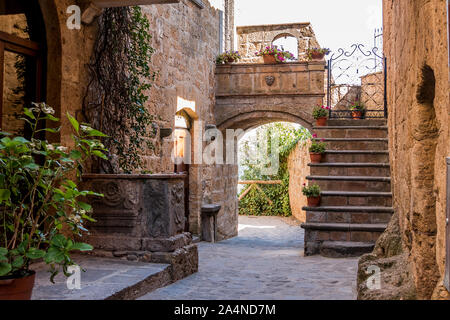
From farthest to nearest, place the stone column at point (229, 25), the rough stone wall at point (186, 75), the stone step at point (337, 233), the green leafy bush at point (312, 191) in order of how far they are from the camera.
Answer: the stone column at point (229, 25) < the rough stone wall at point (186, 75) < the green leafy bush at point (312, 191) < the stone step at point (337, 233)

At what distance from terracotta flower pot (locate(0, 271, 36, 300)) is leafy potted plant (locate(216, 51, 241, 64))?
775 centimetres

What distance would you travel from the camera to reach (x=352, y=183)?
265 inches

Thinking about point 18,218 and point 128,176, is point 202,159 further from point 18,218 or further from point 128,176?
point 18,218

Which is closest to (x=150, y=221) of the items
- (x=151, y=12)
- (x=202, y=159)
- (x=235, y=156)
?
(x=151, y=12)

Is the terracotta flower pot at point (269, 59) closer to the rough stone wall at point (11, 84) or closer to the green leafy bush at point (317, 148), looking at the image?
the green leafy bush at point (317, 148)

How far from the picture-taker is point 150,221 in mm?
4336

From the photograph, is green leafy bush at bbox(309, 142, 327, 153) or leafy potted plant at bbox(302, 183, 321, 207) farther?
green leafy bush at bbox(309, 142, 327, 153)

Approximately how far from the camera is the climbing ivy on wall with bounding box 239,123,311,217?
48.9ft

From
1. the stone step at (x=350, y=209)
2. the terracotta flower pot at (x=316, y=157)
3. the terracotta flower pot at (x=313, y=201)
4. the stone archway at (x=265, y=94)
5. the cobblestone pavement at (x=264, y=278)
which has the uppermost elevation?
the stone archway at (x=265, y=94)

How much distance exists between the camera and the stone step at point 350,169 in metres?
6.84

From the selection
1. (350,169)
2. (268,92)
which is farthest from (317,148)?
(268,92)

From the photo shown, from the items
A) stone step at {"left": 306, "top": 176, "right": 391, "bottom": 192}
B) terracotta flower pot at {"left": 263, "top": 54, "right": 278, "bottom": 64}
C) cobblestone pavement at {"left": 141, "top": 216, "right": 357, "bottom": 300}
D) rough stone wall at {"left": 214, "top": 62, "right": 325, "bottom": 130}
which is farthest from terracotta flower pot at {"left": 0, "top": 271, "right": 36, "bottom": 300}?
terracotta flower pot at {"left": 263, "top": 54, "right": 278, "bottom": 64}

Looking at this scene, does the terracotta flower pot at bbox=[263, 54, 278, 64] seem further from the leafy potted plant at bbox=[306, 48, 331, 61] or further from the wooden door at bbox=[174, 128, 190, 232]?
the wooden door at bbox=[174, 128, 190, 232]

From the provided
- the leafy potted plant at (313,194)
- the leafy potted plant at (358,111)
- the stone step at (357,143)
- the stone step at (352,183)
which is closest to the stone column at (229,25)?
the leafy potted plant at (358,111)
